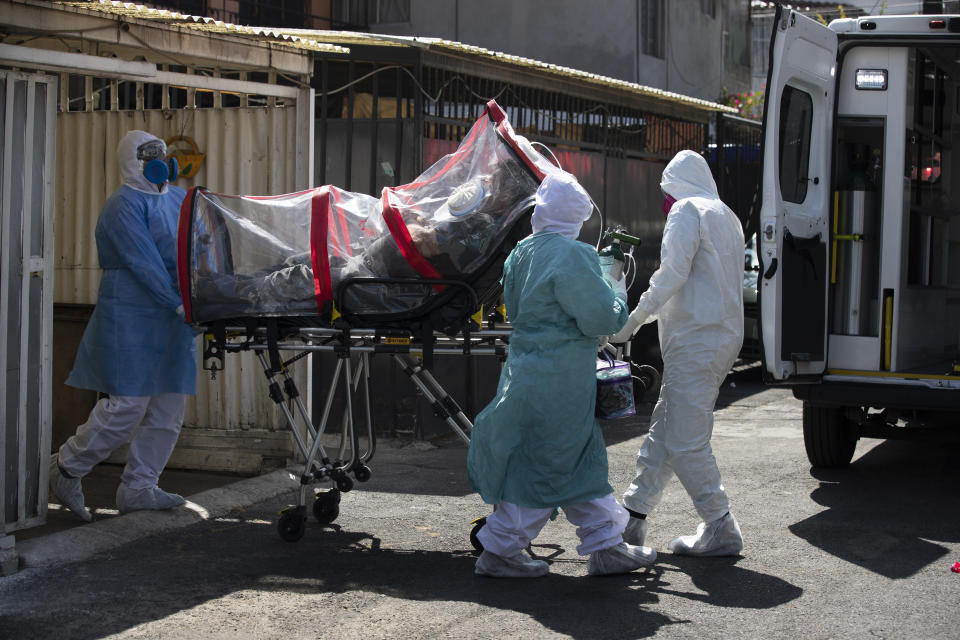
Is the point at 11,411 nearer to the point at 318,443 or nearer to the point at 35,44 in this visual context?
the point at 318,443

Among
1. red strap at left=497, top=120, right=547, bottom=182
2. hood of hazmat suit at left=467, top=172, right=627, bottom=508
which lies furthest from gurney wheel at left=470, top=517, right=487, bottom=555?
red strap at left=497, top=120, right=547, bottom=182

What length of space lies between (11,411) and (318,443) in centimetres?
150

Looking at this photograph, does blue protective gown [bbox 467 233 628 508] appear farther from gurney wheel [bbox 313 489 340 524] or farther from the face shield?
the face shield

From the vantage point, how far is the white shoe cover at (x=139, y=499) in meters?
6.43

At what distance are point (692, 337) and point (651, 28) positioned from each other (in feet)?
47.5

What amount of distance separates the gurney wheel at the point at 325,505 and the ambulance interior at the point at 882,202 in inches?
129

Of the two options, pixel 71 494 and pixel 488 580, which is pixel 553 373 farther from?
pixel 71 494

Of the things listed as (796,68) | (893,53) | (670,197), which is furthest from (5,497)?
(893,53)

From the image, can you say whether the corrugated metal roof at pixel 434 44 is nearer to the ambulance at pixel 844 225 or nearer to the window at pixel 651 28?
the ambulance at pixel 844 225

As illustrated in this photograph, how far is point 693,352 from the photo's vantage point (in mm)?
5629

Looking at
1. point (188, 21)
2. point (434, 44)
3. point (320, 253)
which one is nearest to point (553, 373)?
point (320, 253)

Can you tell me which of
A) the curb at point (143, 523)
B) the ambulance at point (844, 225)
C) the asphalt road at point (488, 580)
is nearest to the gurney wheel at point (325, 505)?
the asphalt road at point (488, 580)

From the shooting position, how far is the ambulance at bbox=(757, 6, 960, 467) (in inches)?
274

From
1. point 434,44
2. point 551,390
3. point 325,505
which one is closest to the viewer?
point 551,390
